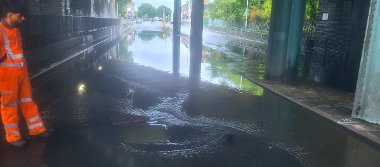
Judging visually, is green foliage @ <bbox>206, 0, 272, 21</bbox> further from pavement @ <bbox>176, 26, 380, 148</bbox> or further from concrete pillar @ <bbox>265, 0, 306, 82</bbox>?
pavement @ <bbox>176, 26, 380, 148</bbox>

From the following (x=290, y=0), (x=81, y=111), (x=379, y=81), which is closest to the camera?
(x=379, y=81)

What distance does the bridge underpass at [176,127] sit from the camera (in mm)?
4953

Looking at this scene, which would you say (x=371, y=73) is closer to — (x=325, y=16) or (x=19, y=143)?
(x=19, y=143)

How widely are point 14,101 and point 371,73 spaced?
6.32 metres

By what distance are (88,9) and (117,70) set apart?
1718 centimetres

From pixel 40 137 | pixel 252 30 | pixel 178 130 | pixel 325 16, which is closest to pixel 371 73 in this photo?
pixel 178 130

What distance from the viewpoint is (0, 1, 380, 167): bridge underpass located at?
195 inches

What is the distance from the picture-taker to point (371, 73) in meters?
6.64

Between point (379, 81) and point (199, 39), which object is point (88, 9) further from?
point (379, 81)

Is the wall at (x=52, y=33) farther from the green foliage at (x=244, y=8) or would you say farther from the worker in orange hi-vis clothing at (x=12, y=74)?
the green foliage at (x=244, y=8)

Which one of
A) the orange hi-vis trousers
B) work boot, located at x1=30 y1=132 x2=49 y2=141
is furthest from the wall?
the orange hi-vis trousers

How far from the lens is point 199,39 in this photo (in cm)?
2627

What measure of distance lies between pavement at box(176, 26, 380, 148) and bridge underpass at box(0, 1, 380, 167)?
14cm

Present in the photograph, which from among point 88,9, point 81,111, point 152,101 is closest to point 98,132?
point 81,111
